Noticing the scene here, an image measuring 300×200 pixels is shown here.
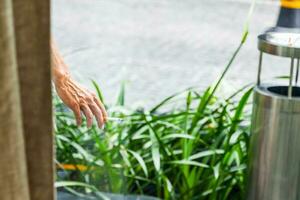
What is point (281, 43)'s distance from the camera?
1346 mm

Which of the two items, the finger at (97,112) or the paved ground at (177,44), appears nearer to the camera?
the finger at (97,112)

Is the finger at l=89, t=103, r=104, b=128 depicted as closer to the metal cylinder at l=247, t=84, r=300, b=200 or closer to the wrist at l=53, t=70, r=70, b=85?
the wrist at l=53, t=70, r=70, b=85

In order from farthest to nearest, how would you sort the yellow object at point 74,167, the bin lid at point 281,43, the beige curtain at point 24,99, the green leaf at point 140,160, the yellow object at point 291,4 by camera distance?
the green leaf at point 140,160 → the yellow object at point 74,167 → the yellow object at point 291,4 → the bin lid at point 281,43 → the beige curtain at point 24,99

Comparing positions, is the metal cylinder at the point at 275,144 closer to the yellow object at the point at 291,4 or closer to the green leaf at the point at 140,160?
the yellow object at the point at 291,4

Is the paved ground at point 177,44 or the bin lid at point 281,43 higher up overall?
the bin lid at point 281,43

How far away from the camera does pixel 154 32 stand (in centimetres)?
→ 252

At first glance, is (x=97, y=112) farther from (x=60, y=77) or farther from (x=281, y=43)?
(x=281, y=43)

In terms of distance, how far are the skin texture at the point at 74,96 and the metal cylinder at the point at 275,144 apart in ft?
1.31

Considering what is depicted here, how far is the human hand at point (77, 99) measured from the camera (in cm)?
102

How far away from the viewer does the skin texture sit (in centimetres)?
98

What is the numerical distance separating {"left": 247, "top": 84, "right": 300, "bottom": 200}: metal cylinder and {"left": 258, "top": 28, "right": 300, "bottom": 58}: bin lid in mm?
91

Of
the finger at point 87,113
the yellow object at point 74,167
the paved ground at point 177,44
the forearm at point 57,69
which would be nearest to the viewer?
the forearm at point 57,69

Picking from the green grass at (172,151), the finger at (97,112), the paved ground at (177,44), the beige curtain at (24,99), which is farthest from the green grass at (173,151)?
the beige curtain at (24,99)

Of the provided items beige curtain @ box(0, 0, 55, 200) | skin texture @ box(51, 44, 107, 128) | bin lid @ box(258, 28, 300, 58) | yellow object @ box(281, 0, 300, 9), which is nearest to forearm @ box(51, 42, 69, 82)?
skin texture @ box(51, 44, 107, 128)
